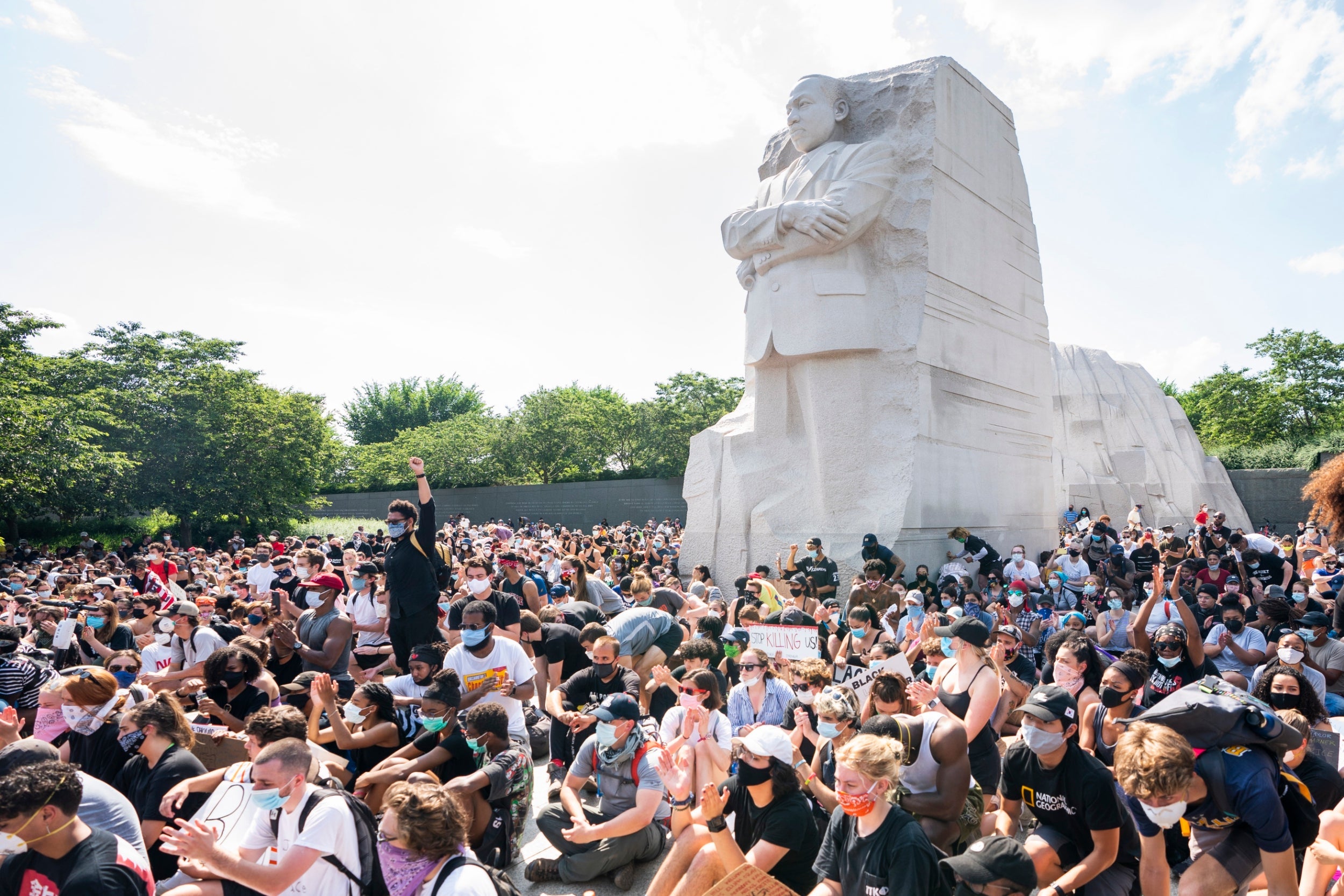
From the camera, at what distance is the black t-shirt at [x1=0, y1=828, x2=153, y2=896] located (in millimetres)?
2910

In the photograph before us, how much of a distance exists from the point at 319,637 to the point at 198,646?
91 centimetres

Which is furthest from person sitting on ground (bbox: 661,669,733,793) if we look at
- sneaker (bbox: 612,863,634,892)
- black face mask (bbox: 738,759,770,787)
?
sneaker (bbox: 612,863,634,892)

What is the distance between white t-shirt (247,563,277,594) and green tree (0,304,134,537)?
12.9 metres

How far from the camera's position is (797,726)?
4793mm

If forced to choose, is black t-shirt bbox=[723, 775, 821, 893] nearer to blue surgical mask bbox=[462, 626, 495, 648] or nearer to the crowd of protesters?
the crowd of protesters

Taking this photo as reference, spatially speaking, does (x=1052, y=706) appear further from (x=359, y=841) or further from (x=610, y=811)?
(x=359, y=841)

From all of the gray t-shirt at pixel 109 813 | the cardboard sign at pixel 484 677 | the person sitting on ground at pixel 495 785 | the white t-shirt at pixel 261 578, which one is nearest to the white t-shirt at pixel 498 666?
the cardboard sign at pixel 484 677

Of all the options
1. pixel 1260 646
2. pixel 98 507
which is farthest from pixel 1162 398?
A: pixel 98 507

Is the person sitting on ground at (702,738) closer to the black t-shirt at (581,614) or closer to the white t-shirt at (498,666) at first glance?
the white t-shirt at (498,666)

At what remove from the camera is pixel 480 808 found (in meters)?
4.48

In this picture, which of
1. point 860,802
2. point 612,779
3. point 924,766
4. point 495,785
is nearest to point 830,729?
point 924,766

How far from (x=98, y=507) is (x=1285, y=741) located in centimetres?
3244

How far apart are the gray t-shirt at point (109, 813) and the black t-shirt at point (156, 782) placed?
55 centimetres

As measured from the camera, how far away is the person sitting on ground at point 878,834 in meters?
3.11
